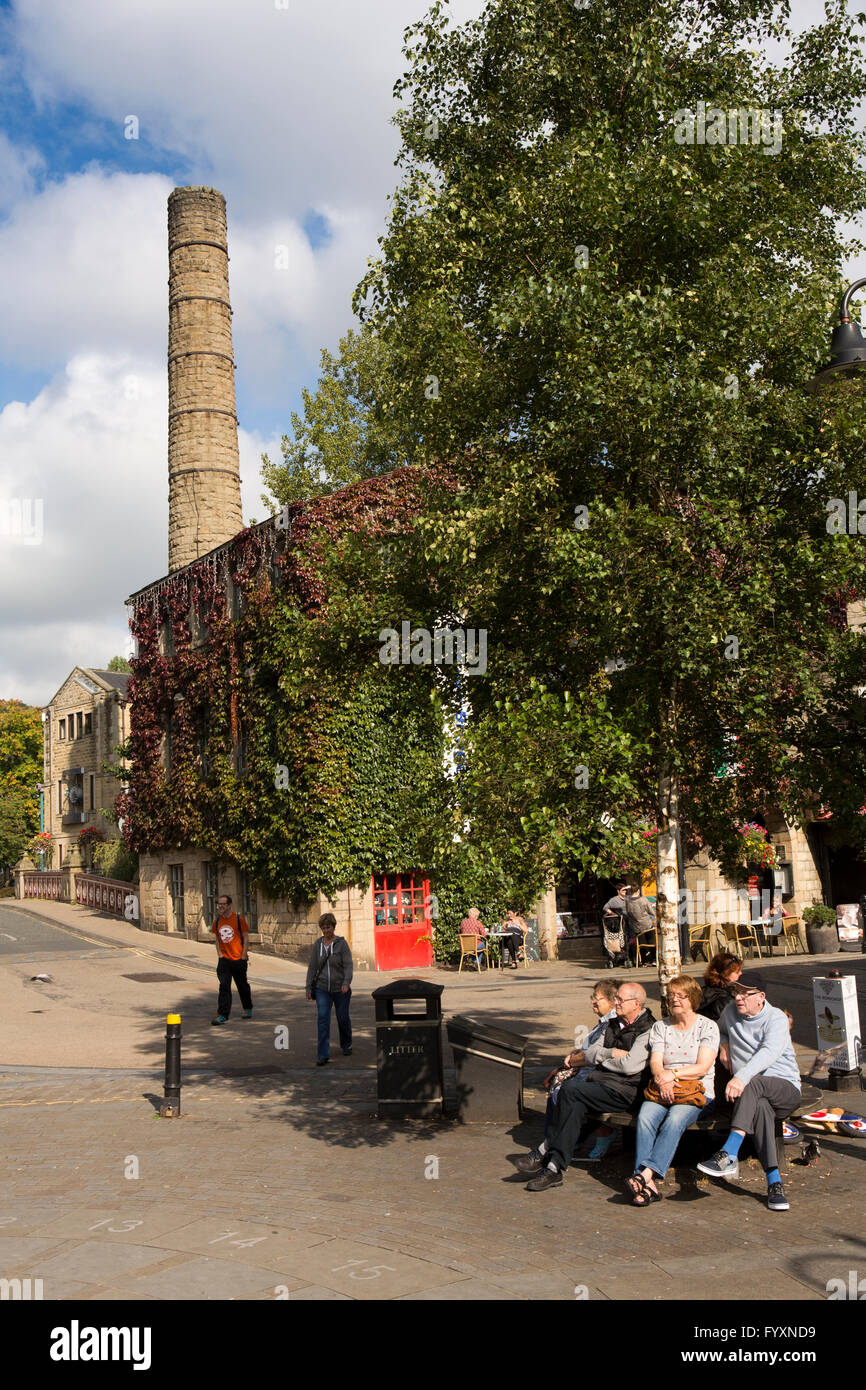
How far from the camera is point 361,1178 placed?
7.37 metres

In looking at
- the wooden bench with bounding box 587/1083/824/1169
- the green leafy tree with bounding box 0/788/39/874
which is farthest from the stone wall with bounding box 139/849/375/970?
the green leafy tree with bounding box 0/788/39/874

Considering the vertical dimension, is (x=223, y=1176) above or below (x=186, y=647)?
below

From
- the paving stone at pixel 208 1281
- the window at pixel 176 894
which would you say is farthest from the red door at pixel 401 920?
the paving stone at pixel 208 1281

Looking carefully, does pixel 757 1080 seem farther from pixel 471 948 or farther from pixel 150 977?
pixel 471 948

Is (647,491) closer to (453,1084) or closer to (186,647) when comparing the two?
(453,1084)

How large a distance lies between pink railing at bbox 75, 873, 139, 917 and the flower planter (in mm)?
16736

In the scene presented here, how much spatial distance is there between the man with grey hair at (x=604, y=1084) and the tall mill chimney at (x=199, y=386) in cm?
2676

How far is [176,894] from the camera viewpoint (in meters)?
26.5

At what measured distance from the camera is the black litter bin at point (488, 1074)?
8.88 meters

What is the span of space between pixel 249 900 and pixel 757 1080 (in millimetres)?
17149

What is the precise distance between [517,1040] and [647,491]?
4.49m

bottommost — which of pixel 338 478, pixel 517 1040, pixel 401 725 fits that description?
pixel 517 1040
